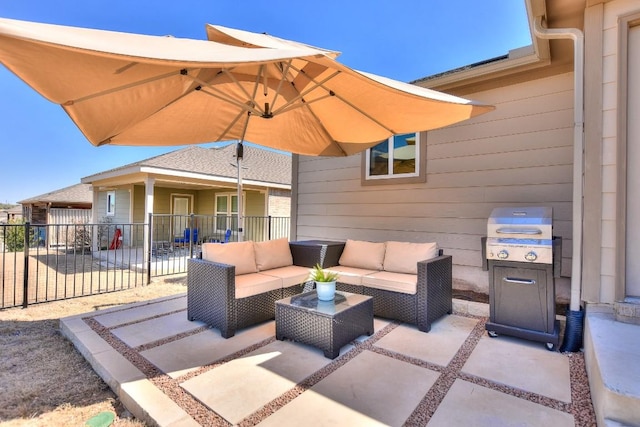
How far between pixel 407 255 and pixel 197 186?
33.3 feet

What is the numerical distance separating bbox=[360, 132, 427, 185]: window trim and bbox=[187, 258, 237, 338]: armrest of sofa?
10.4 feet

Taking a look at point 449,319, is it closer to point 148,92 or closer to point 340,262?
point 340,262

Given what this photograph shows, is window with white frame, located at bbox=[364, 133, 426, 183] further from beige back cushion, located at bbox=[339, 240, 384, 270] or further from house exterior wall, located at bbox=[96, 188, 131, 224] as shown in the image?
house exterior wall, located at bbox=[96, 188, 131, 224]

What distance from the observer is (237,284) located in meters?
3.37

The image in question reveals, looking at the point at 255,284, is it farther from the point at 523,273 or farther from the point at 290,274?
the point at 523,273

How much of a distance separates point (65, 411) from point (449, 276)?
376 cm

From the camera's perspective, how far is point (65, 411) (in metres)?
2.10

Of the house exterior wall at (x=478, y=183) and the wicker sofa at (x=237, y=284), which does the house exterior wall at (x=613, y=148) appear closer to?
the house exterior wall at (x=478, y=183)

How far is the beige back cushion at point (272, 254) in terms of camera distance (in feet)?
13.5

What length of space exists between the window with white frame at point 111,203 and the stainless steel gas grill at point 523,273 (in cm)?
1495

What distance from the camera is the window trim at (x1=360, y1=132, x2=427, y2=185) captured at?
4.96 meters

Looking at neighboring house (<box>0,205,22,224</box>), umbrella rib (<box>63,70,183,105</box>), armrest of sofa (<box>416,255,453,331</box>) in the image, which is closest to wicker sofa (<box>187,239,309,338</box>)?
armrest of sofa (<box>416,255,453,331</box>)

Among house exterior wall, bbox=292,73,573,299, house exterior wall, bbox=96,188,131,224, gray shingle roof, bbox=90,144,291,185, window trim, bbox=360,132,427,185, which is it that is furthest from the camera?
house exterior wall, bbox=96,188,131,224

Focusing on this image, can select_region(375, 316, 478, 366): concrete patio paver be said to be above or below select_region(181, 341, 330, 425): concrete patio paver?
above
